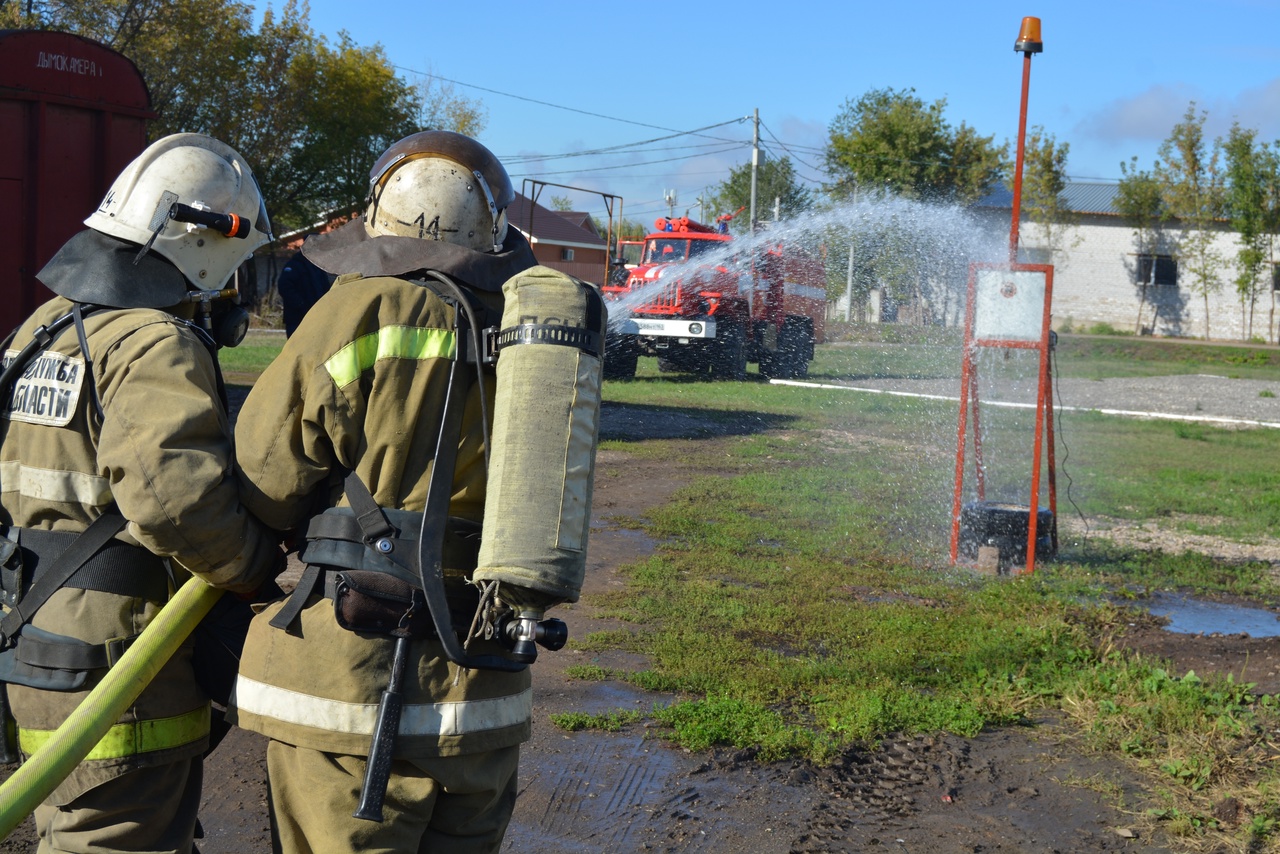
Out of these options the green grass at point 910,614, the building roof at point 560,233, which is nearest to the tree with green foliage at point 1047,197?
the building roof at point 560,233

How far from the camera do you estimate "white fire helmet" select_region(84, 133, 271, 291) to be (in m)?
2.60

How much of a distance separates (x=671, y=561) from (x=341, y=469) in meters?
5.07

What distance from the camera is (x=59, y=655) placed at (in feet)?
7.84

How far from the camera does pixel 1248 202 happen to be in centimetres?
3866

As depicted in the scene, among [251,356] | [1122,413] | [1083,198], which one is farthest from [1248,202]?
[251,356]

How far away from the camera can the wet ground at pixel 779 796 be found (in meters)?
3.66

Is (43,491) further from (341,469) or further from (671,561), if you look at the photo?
(671,561)

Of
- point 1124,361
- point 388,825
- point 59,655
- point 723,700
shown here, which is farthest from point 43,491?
point 1124,361

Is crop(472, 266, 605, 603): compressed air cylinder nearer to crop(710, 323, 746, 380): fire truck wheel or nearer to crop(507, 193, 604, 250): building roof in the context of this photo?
crop(710, 323, 746, 380): fire truck wheel

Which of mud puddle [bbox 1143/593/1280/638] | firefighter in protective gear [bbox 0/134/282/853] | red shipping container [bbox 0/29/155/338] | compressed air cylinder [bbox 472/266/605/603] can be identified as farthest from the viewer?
red shipping container [bbox 0/29/155/338]

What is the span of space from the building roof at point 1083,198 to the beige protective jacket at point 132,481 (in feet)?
146

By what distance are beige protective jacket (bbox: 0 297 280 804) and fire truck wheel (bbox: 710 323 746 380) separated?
19.1m

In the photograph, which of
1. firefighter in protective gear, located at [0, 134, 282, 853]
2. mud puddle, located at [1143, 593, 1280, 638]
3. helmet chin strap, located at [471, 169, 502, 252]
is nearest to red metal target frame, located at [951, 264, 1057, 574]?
mud puddle, located at [1143, 593, 1280, 638]

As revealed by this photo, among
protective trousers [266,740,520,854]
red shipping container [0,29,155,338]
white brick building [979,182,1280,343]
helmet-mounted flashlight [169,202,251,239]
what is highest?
white brick building [979,182,1280,343]
